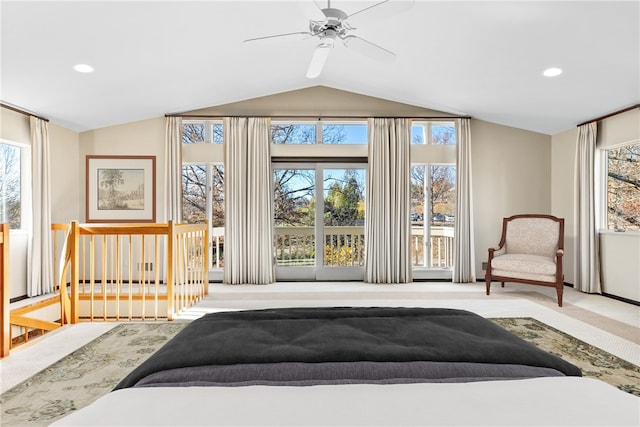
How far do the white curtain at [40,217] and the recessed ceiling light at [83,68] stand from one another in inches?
55.5

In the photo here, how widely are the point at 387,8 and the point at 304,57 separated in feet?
7.34

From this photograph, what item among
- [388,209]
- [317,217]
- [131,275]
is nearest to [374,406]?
[131,275]

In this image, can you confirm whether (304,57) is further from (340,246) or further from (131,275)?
(131,275)

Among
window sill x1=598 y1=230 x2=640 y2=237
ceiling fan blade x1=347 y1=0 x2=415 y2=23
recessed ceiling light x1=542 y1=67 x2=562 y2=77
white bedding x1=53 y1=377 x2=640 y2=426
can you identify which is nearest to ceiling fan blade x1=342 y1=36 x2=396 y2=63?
ceiling fan blade x1=347 y1=0 x2=415 y2=23

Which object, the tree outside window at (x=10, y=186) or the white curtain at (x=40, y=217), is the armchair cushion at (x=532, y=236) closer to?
the white curtain at (x=40, y=217)

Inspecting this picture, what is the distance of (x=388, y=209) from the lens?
5.25m

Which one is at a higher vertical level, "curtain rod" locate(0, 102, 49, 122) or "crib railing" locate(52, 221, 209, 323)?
"curtain rod" locate(0, 102, 49, 122)

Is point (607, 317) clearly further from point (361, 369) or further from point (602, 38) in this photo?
point (361, 369)

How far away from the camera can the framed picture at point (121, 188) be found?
17.1 feet

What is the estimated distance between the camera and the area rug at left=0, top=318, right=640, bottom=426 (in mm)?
1800

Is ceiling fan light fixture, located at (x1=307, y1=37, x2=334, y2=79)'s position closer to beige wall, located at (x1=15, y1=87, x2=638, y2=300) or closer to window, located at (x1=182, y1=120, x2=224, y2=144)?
beige wall, located at (x1=15, y1=87, x2=638, y2=300)

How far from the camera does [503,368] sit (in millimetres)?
1078

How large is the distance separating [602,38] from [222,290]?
4793 millimetres

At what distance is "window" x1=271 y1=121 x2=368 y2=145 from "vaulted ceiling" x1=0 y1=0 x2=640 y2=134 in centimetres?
57
